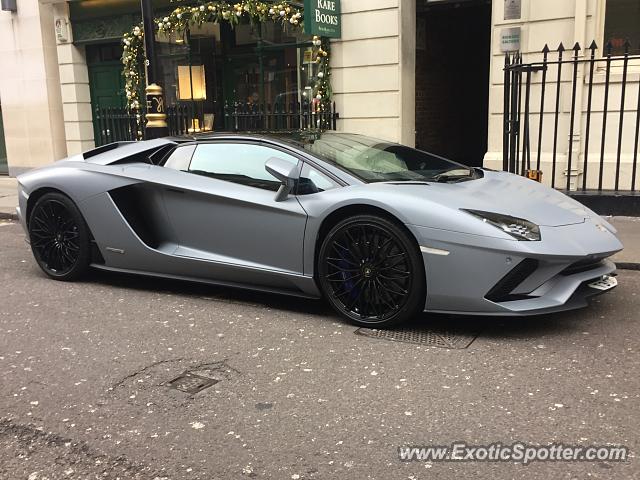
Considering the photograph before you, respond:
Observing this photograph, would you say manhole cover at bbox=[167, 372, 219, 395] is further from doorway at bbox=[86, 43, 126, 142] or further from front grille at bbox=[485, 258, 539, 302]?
doorway at bbox=[86, 43, 126, 142]

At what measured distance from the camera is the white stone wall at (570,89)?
28.7ft

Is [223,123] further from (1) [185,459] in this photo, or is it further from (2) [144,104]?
A: (1) [185,459]

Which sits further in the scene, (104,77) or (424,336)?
(104,77)

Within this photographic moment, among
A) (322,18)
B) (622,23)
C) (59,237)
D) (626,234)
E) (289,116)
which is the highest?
(322,18)

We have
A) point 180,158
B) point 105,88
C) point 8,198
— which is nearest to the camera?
point 180,158

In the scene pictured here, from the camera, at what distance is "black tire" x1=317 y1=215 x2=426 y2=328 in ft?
14.1

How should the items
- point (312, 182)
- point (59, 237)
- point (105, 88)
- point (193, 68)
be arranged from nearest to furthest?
1. point (312, 182)
2. point (59, 237)
3. point (193, 68)
4. point (105, 88)

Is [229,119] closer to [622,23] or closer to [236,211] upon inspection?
[622,23]

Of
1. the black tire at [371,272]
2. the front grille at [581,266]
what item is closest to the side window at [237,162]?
the black tire at [371,272]

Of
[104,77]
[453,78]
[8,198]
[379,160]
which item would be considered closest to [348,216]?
[379,160]

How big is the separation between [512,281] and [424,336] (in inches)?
27.9

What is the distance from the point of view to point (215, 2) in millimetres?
11656

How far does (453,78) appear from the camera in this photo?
1298 centimetres

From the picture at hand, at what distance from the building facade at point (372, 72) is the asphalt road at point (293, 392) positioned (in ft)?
15.0
